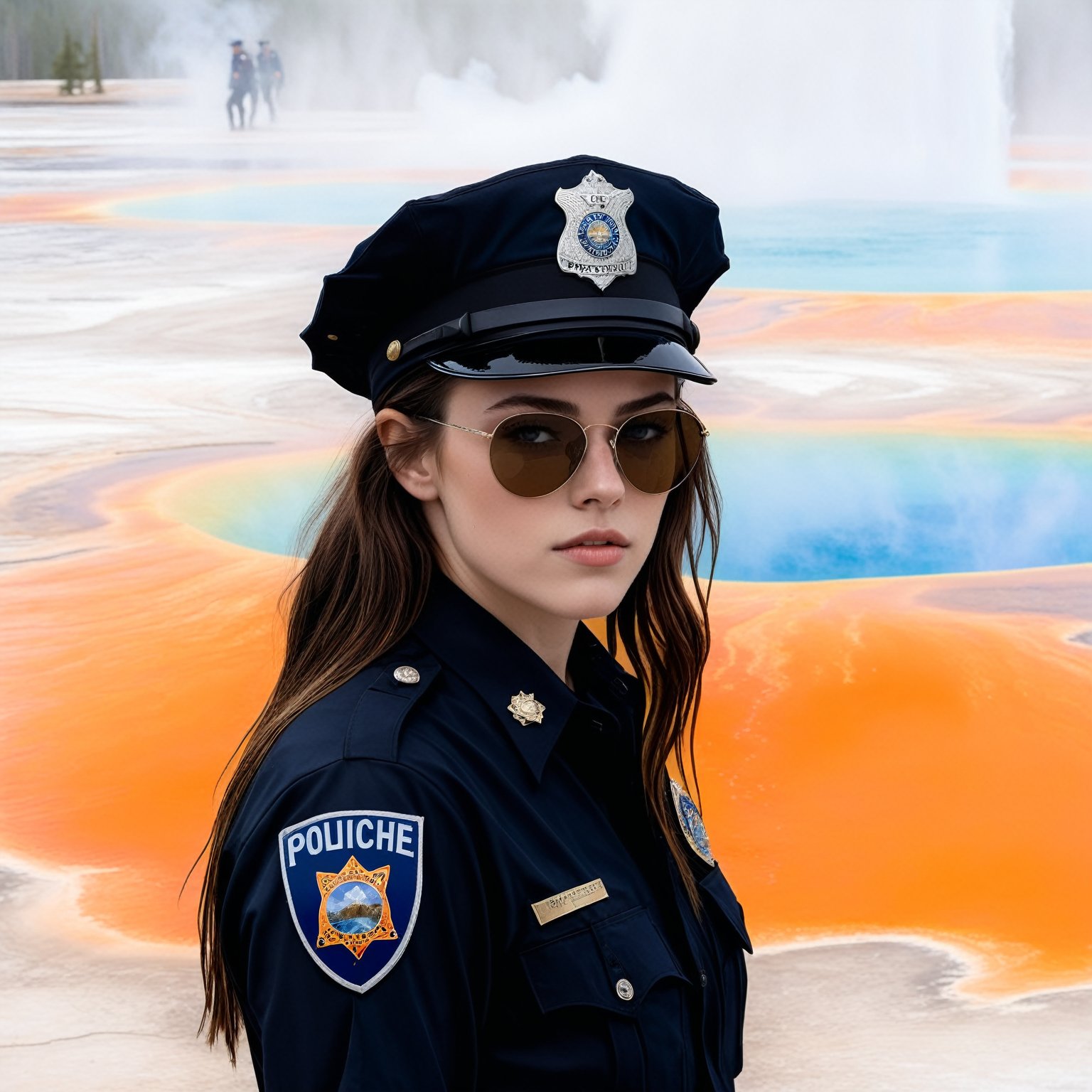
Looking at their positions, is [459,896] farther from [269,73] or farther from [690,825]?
[269,73]

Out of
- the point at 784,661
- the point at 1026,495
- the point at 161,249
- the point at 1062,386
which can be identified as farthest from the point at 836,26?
the point at 784,661

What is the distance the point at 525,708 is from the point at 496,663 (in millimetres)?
54

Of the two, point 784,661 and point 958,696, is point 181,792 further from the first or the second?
point 958,696

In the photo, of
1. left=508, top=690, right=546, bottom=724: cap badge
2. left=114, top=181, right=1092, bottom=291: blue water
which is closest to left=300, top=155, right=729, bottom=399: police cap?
left=508, top=690, right=546, bottom=724: cap badge

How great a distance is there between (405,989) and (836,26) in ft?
70.2

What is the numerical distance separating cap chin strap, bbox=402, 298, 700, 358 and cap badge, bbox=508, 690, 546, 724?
328mm

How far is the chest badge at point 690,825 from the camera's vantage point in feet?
5.40

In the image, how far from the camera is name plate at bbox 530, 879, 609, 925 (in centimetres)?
126

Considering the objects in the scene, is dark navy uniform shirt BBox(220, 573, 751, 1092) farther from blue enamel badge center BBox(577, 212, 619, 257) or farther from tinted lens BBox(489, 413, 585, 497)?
blue enamel badge center BBox(577, 212, 619, 257)

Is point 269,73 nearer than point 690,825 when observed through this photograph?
No

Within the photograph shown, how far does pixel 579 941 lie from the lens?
50.3 inches

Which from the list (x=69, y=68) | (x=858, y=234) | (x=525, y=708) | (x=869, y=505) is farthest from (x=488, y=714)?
(x=69, y=68)

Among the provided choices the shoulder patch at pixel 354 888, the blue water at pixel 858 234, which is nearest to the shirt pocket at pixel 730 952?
the shoulder patch at pixel 354 888

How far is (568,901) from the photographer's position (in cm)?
128
